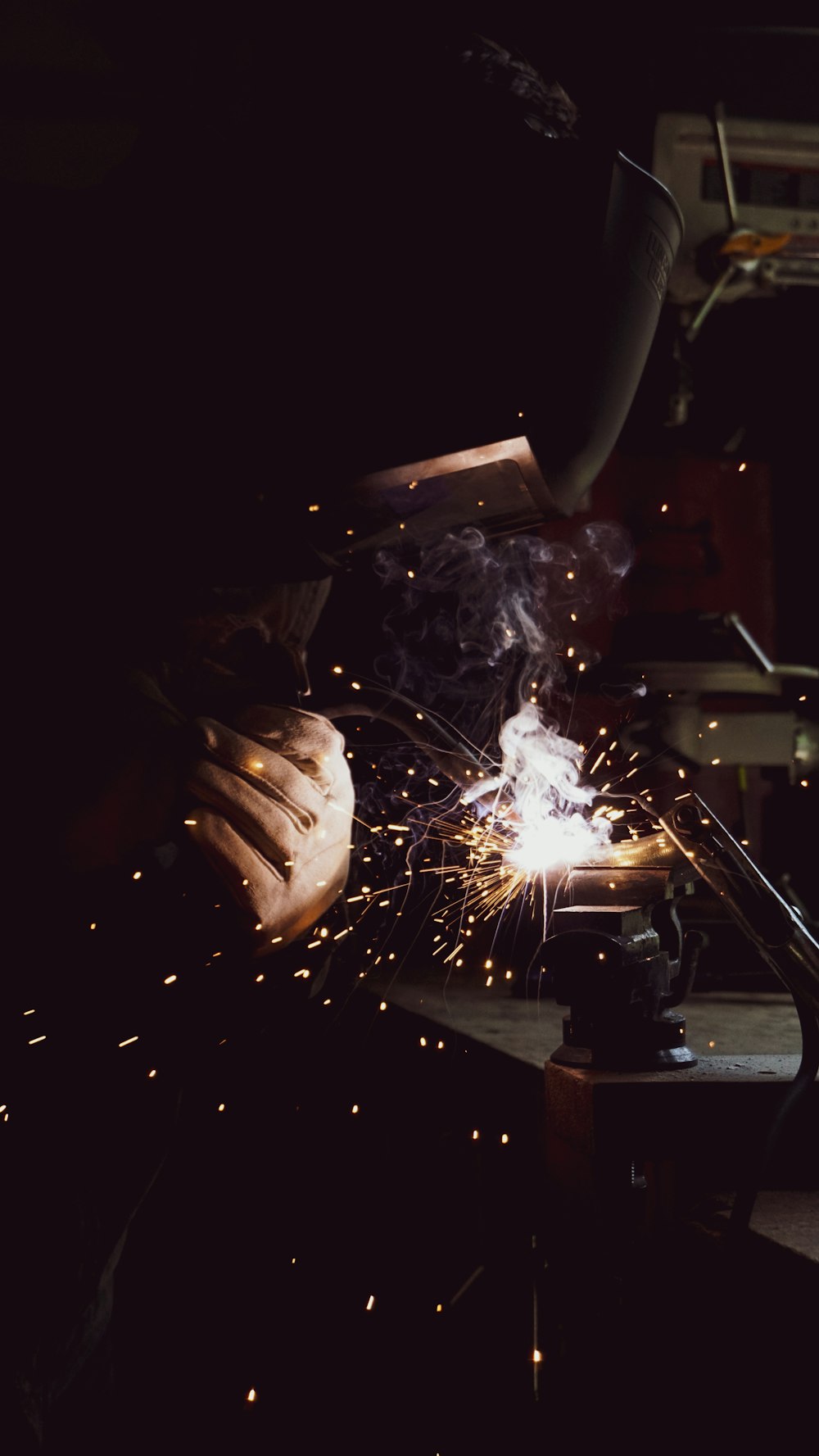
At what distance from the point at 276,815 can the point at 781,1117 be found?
1.09 metres

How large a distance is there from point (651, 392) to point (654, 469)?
9.9 inches

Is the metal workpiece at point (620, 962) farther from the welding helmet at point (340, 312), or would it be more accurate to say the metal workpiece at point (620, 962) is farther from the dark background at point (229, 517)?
the welding helmet at point (340, 312)

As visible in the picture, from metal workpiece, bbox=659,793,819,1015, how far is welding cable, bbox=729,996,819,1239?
0.10ft

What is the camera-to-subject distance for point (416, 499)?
2.42 m

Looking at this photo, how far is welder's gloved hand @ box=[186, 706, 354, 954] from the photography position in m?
1.92

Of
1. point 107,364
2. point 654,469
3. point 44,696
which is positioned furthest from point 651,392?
point 44,696

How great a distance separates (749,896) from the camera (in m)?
1.29

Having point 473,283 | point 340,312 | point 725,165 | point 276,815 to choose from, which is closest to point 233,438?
point 340,312

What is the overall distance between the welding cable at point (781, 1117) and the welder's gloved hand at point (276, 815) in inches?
40.7

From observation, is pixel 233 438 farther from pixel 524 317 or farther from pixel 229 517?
pixel 524 317

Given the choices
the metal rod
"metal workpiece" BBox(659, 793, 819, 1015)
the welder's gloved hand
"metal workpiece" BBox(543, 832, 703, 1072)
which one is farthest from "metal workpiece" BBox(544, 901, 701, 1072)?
the metal rod

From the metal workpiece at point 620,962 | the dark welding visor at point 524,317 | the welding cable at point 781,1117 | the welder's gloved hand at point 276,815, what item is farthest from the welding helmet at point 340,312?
the welding cable at point 781,1117

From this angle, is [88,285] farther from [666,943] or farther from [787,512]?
[787,512]

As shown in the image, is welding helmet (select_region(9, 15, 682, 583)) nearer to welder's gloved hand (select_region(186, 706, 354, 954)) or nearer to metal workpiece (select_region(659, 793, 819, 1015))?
welder's gloved hand (select_region(186, 706, 354, 954))
